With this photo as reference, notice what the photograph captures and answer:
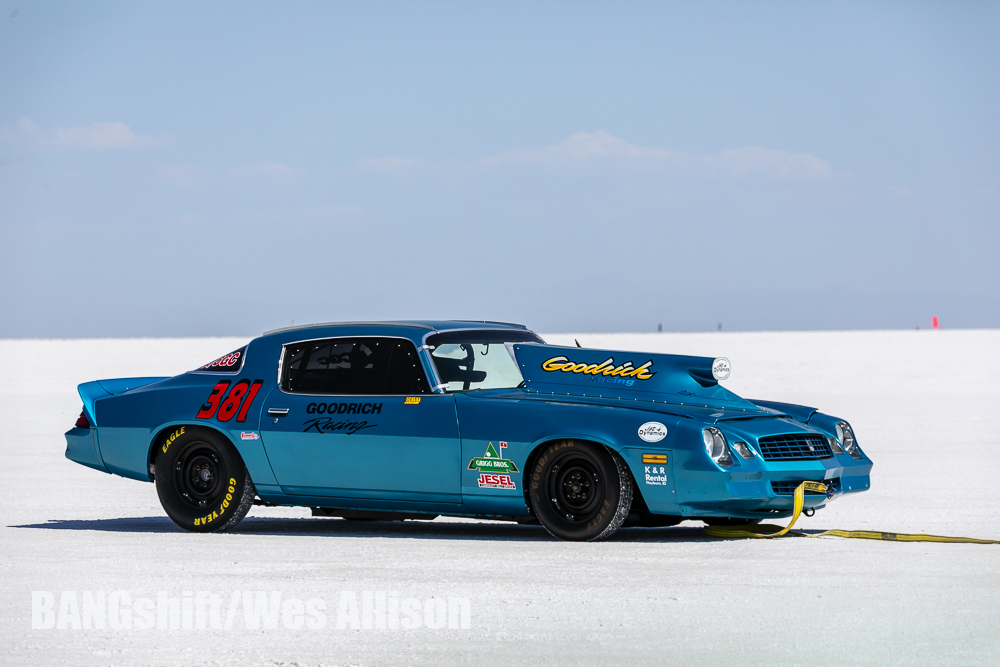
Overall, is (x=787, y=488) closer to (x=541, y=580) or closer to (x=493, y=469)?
(x=493, y=469)

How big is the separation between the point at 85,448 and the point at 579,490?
404 cm

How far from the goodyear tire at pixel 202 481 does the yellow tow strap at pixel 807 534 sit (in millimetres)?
3351

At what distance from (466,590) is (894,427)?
588 inches

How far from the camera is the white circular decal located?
9.43m

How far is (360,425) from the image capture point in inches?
406

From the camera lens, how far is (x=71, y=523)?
11.4 meters

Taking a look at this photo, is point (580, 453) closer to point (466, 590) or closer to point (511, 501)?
point (511, 501)

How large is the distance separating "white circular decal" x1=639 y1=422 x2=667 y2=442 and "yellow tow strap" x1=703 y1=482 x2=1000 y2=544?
0.95 metres

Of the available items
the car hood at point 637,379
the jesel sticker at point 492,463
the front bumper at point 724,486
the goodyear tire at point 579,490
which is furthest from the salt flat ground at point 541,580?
the car hood at point 637,379

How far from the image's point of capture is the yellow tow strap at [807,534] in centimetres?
959

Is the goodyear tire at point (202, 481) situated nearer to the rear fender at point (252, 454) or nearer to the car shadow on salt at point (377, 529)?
the rear fender at point (252, 454)

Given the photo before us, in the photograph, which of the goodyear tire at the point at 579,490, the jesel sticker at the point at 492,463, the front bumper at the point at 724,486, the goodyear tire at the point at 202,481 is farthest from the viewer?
the goodyear tire at the point at 202,481

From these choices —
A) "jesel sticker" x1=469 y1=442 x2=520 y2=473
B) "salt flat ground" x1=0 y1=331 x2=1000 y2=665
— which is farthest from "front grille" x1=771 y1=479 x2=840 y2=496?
"jesel sticker" x1=469 y1=442 x2=520 y2=473

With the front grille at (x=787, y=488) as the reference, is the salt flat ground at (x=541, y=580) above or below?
below
